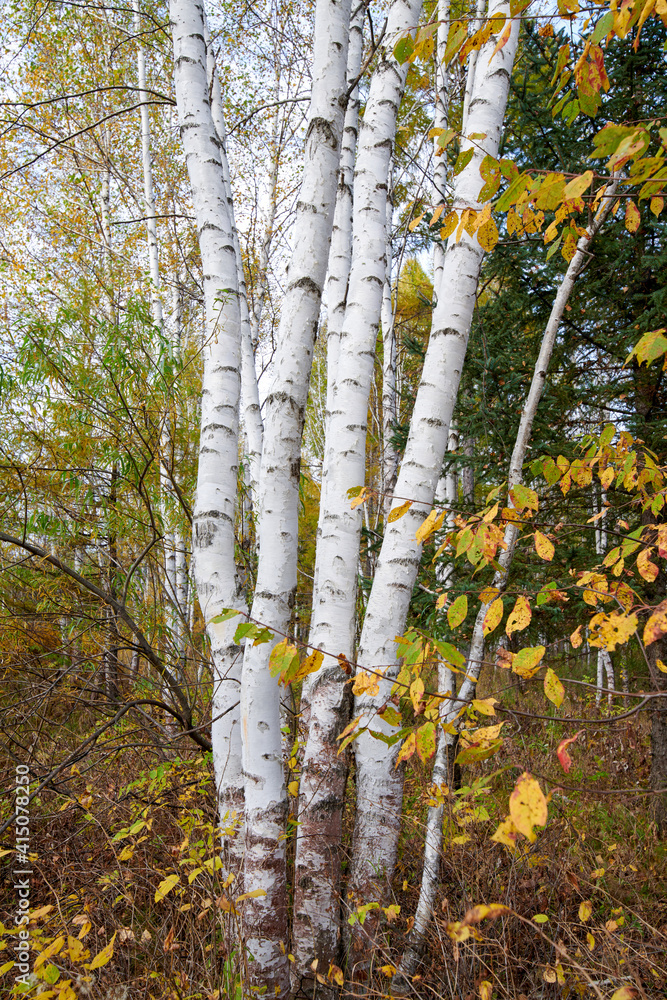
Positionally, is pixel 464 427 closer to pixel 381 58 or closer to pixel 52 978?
pixel 381 58

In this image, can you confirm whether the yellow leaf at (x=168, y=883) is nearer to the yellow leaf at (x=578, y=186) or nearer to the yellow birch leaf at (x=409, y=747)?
the yellow birch leaf at (x=409, y=747)

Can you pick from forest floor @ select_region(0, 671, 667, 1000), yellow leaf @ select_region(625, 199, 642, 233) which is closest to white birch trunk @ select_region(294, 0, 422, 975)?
forest floor @ select_region(0, 671, 667, 1000)

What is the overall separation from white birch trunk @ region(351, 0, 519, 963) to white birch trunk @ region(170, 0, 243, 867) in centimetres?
55

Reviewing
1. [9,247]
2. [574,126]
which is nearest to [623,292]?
[574,126]

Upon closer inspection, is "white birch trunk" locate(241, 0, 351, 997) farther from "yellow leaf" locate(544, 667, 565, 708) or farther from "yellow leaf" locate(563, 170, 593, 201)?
"yellow leaf" locate(563, 170, 593, 201)

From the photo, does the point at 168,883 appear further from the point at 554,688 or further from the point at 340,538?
the point at 554,688

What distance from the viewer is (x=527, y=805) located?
3.24 ft

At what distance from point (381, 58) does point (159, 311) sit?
493 centimetres

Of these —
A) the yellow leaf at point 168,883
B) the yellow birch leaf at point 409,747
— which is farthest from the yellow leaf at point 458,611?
the yellow leaf at point 168,883

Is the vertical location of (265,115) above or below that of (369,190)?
above

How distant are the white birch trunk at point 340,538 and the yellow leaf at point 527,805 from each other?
1227 millimetres

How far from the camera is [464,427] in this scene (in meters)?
4.32

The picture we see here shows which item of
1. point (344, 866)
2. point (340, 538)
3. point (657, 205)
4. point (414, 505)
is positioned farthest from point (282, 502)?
point (344, 866)

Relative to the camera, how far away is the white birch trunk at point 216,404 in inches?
89.1
